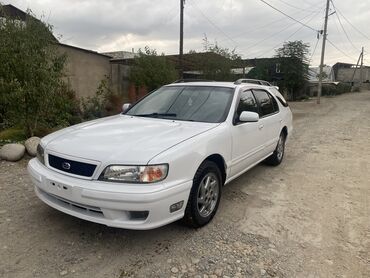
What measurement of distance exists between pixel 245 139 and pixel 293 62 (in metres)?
22.9

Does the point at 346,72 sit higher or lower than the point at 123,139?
higher

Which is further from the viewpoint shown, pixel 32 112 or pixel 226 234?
pixel 32 112

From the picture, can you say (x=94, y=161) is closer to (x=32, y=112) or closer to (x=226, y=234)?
(x=226, y=234)

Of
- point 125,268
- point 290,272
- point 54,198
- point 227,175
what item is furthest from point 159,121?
point 290,272

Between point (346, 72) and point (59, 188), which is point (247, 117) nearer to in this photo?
point (59, 188)

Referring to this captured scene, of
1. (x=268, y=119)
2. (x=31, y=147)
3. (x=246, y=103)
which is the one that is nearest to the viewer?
(x=246, y=103)

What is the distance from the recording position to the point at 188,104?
4.35 meters

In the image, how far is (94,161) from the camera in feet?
9.57

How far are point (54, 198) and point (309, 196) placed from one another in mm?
3330

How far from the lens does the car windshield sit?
4.10 meters

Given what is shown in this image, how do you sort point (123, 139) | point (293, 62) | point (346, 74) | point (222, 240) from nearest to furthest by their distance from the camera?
point (123, 139) → point (222, 240) → point (293, 62) → point (346, 74)

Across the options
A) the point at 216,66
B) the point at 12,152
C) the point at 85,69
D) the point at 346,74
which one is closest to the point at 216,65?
the point at 216,66

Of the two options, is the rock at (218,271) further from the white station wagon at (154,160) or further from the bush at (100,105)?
the bush at (100,105)

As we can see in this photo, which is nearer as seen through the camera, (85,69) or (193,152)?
(193,152)
